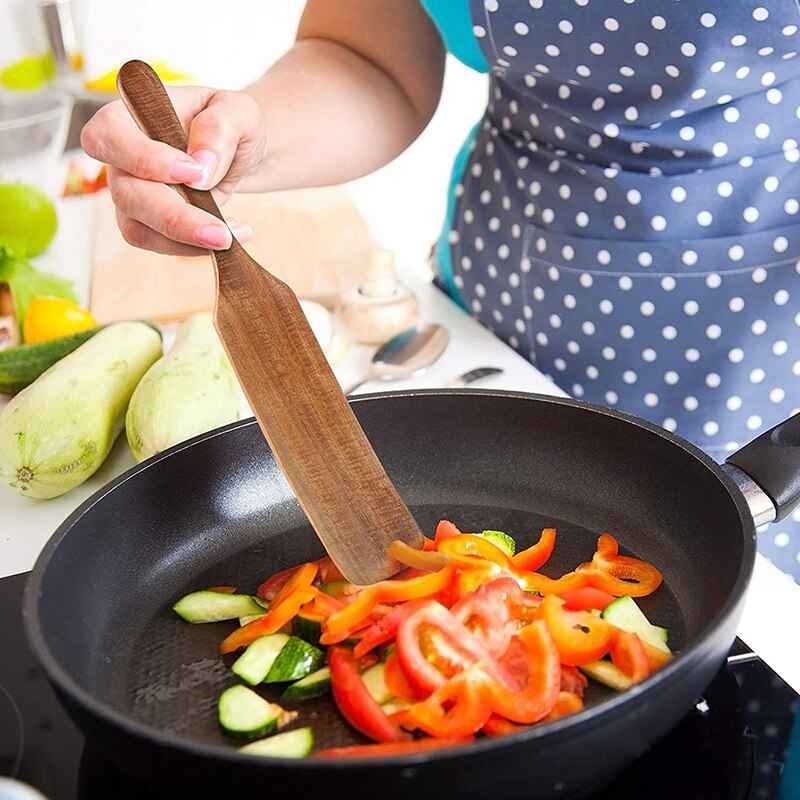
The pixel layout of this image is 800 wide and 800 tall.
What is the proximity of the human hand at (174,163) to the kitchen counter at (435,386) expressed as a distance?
0.79ft

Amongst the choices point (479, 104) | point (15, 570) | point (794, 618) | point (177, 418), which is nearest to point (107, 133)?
point (177, 418)

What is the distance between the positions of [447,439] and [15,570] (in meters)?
0.37

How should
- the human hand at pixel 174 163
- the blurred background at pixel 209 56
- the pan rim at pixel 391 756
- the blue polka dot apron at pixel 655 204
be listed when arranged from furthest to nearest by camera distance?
1. the blurred background at pixel 209 56
2. the blue polka dot apron at pixel 655 204
3. the human hand at pixel 174 163
4. the pan rim at pixel 391 756

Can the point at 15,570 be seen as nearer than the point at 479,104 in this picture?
Yes

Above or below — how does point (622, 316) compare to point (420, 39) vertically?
below

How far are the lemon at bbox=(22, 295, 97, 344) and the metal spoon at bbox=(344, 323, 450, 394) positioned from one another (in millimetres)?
318

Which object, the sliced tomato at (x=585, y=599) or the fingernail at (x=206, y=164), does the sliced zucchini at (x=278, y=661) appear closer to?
the sliced tomato at (x=585, y=599)

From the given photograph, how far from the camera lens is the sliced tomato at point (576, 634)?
620 millimetres

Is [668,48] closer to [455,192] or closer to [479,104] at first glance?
[455,192]

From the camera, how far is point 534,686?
59 centimetres

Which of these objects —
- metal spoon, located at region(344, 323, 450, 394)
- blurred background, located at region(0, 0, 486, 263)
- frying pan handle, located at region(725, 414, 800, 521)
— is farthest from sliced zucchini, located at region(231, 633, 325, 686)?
blurred background, located at region(0, 0, 486, 263)

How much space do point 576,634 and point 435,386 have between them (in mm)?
476

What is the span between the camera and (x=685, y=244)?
1.01 metres

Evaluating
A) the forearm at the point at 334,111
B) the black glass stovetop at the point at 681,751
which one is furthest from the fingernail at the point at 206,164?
the black glass stovetop at the point at 681,751
